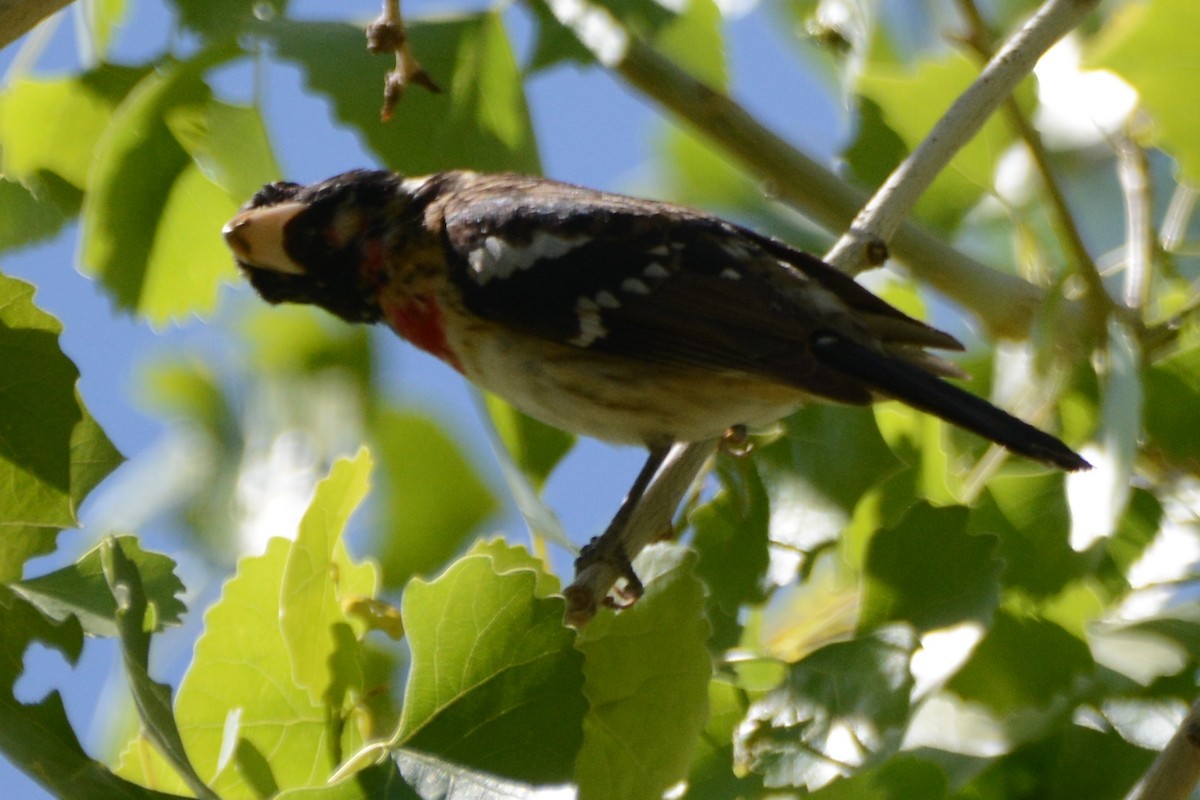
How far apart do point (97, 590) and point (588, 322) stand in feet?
3.27

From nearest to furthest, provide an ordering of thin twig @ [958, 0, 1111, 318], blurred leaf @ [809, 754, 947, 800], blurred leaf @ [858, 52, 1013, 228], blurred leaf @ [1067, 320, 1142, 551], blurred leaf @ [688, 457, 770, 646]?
blurred leaf @ [809, 754, 947, 800]
blurred leaf @ [1067, 320, 1142, 551]
blurred leaf @ [688, 457, 770, 646]
thin twig @ [958, 0, 1111, 318]
blurred leaf @ [858, 52, 1013, 228]

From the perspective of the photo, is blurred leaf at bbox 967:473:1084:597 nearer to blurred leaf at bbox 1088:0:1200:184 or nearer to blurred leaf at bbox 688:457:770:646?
blurred leaf at bbox 688:457:770:646

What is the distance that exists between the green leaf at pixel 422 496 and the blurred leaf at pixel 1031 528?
3.53ft

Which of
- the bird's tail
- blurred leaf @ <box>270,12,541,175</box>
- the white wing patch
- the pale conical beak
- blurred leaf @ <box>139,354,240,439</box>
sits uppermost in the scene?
blurred leaf @ <box>270,12,541,175</box>

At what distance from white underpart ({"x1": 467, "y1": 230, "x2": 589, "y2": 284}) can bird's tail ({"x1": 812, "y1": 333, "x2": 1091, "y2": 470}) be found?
524 mm

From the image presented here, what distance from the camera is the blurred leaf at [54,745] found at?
136 cm

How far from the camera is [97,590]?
1684 millimetres

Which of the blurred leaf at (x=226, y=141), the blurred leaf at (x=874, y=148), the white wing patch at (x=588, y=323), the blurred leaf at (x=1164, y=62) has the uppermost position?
the blurred leaf at (x=1164, y=62)

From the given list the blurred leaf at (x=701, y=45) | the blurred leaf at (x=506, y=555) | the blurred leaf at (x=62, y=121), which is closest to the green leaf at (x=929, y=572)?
the blurred leaf at (x=506, y=555)

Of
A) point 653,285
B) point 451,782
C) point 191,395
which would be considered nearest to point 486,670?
point 451,782

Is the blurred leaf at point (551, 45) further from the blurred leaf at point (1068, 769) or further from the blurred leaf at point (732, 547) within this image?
the blurred leaf at point (1068, 769)

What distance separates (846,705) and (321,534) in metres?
0.70

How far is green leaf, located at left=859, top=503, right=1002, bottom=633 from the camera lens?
179 cm

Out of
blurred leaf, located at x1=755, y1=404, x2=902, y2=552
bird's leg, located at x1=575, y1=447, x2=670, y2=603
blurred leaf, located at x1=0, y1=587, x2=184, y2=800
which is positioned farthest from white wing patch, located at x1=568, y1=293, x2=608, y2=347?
blurred leaf, located at x1=0, y1=587, x2=184, y2=800
